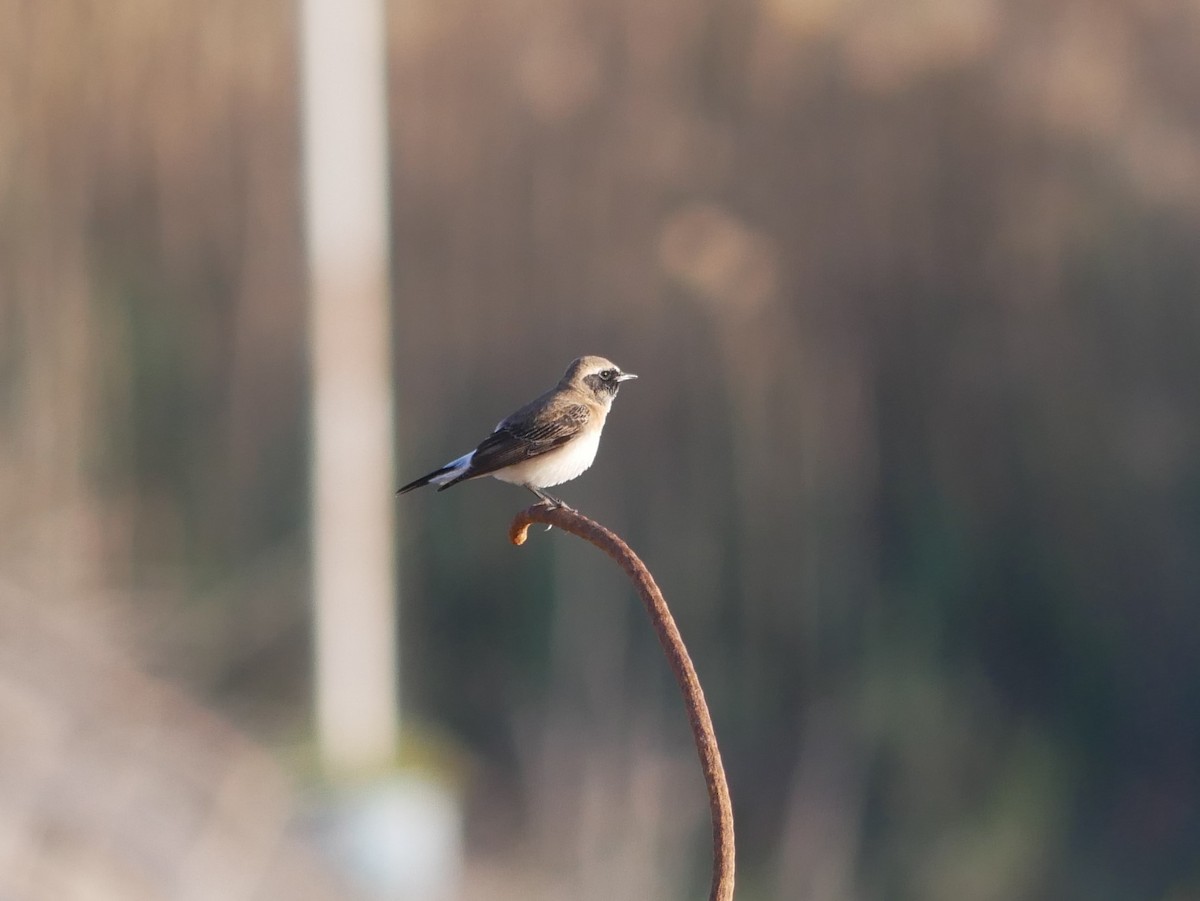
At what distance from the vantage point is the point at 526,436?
3154 mm

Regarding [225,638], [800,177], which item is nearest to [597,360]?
[800,177]

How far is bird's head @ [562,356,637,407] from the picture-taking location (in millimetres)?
3410

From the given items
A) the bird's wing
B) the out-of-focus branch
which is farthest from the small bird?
the out-of-focus branch

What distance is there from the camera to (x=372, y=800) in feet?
26.6

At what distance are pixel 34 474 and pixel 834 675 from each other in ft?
17.8

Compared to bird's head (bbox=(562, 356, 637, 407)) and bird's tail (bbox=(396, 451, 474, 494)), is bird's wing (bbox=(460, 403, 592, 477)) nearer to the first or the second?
bird's tail (bbox=(396, 451, 474, 494))

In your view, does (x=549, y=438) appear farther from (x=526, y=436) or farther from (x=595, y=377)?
(x=595, y=377)

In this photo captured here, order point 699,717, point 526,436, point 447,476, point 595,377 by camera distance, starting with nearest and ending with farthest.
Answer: point 699,717
point 447,476
point 526,436
point 595,377

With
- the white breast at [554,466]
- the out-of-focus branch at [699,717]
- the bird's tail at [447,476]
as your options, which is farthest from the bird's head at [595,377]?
the out-of-focus branch at [699,717]

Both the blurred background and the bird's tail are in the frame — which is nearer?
the bird's tail

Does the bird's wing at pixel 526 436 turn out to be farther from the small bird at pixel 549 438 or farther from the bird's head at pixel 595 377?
the bird's head at pixel 595 377

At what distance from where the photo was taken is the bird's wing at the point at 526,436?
10.1 feet

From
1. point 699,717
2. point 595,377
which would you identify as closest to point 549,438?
point 595,377

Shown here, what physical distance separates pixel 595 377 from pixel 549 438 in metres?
0.33
